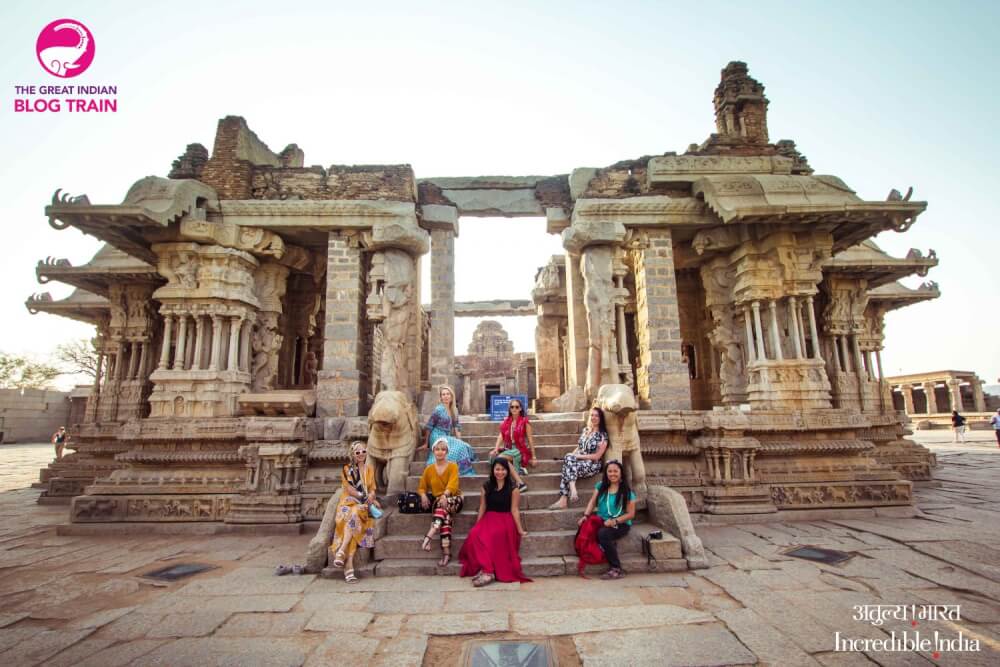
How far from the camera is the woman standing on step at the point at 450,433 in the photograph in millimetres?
5812

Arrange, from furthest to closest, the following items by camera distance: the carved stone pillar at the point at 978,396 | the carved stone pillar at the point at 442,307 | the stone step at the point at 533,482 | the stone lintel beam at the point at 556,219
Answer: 1. the carved stone pillar at the point at 978,396
2. the stone lintel beam at the point at 556,219
3. the carved stone pillar at the point at 442,307
4. the stone step at the point at 533,482

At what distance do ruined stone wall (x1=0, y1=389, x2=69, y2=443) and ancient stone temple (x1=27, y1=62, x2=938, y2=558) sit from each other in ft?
71.2

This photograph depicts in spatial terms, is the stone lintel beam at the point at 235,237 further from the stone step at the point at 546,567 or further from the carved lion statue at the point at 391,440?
the stone step at the point at 546,567

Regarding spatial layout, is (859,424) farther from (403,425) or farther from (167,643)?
(167,643)

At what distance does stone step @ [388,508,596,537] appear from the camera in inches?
192

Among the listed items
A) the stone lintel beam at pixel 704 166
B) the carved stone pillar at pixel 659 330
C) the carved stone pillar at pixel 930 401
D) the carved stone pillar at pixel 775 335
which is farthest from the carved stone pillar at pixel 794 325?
the carved stone pillar at pixel 930 401

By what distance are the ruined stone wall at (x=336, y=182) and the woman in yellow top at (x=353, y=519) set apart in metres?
5.37

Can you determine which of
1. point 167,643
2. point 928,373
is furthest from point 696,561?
point 928,373

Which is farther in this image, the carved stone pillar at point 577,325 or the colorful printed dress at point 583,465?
the carved stone pillar at point 577,325

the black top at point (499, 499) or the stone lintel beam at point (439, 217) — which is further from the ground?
the stone lintel beam at point (439, 217)

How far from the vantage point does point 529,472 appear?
6.00 m

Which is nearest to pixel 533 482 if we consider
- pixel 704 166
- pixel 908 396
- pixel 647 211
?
pixel 647 211

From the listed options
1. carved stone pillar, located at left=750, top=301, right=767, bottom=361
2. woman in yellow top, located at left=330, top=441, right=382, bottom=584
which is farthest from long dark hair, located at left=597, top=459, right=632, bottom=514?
carved stone pillar, located at left=750, top=301, right=767, bottom=361

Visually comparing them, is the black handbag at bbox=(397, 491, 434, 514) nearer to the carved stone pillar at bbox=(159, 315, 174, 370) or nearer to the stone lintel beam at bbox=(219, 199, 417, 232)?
the stone lintel beam at bbox=(219, 199, 417, 232)
